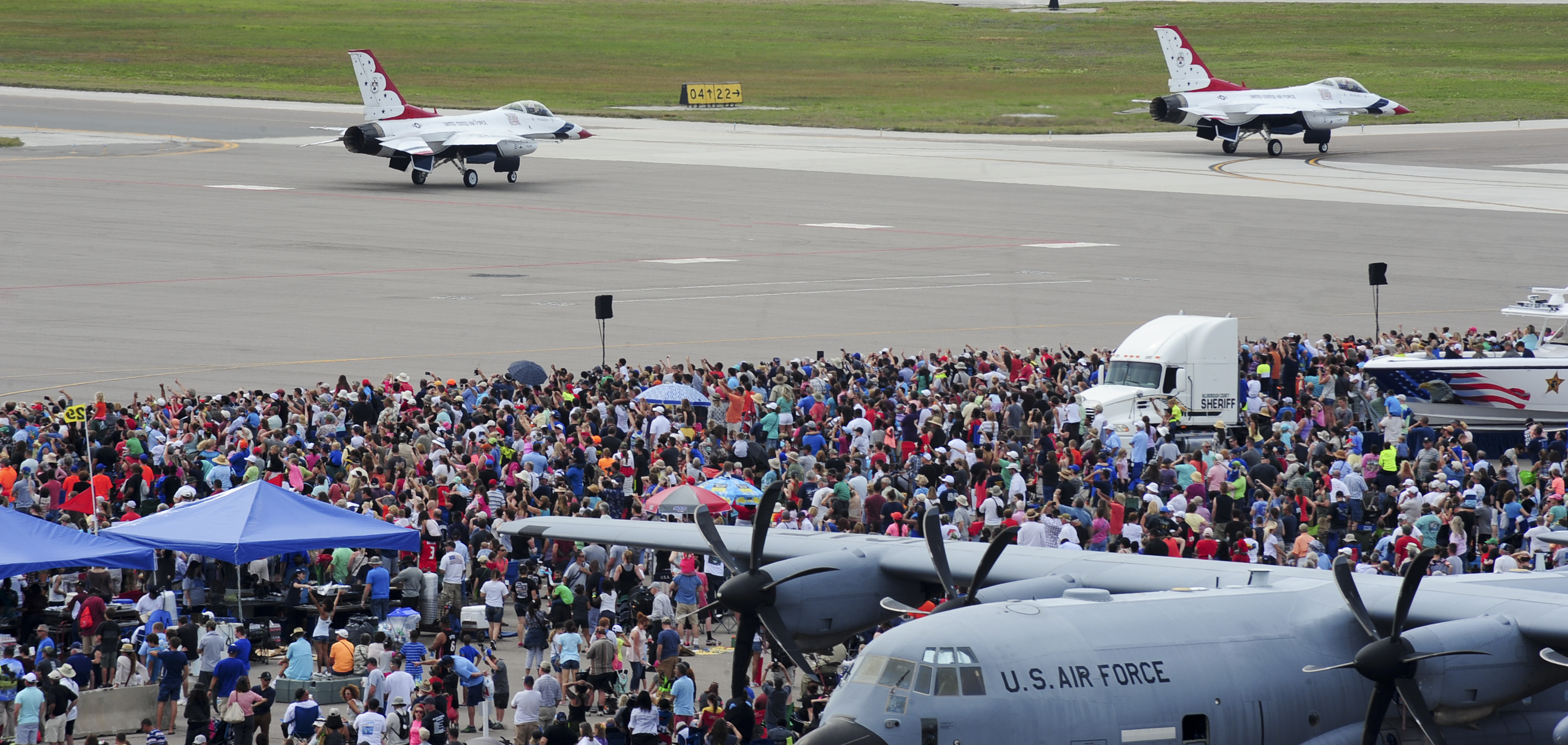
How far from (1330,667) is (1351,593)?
0.62 m

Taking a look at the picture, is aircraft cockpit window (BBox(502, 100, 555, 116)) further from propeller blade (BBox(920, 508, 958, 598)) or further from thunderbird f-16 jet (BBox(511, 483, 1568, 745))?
propeller blade (BBox(920, 508, 958, 598))

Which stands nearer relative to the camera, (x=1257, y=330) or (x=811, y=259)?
(x=1257, y=330)

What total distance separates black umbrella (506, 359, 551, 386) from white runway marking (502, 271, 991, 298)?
12086 millimetres

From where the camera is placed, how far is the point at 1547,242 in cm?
5509

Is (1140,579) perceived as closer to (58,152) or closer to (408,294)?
(408,294)

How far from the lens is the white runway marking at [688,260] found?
52875mm

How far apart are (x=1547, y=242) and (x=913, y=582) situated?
46861 mm

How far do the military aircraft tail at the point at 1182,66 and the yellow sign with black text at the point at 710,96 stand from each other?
1467 inches

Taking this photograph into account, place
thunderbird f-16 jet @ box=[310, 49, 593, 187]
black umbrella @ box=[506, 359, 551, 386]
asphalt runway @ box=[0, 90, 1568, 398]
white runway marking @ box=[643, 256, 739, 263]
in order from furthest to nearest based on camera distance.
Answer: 1. thunderbird f-16 jet @ box=[310, 49, 593, 187]
2. white runway marking @ box=[643, 256, 739, 263]
3. asphalt runway @ box=[0, 90, 1568, 398]
4. black umbrella @ box=[506, 359, 551, 386]

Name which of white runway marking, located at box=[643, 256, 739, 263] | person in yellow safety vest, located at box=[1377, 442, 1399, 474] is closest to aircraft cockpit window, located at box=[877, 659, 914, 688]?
person in yellow safety vest, located at box=[1377, 442, 1399, 474]

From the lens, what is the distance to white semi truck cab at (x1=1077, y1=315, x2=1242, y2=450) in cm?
3186

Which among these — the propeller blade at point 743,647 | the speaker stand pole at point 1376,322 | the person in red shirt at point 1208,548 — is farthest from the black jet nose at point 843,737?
the speaker stand pole at point 1376,322

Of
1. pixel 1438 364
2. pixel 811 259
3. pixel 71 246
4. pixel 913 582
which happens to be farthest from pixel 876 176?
pixel 913 582

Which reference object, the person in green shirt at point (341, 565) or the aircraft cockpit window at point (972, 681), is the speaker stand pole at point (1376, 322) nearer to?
the person in green shirt at point (341, 565)
